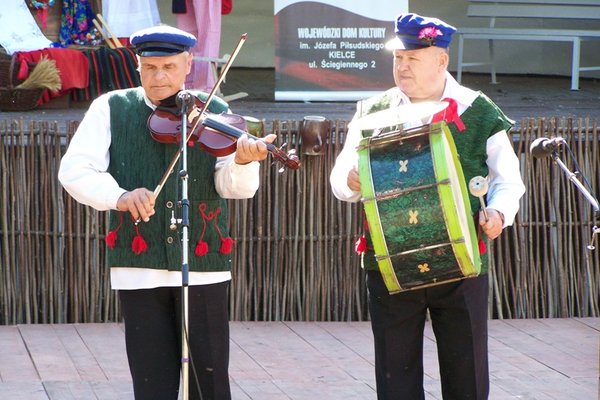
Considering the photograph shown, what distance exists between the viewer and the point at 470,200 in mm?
3934

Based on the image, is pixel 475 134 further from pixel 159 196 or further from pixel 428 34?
pixel 159 196

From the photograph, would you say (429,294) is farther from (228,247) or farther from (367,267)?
(228,247)

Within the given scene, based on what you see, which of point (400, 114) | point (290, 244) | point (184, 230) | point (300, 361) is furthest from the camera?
point (290, 244)

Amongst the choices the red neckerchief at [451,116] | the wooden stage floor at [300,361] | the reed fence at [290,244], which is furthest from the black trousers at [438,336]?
the reed fence at [290,244]

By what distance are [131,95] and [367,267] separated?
3.43 ft

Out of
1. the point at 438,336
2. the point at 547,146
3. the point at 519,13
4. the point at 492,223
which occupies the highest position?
the point at 519,13

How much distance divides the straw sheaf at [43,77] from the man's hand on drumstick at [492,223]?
17.1 feet

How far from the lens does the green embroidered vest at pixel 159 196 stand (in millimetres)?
3914

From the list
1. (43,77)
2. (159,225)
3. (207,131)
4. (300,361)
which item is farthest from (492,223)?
(43,77)

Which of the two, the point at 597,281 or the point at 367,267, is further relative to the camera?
the point at 597,281

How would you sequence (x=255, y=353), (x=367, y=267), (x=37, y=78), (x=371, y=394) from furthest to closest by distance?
1. (x=37, y=78)
2. (x=255, y=353)
3. (x=371, y=394)
4. (x=367, y=267)

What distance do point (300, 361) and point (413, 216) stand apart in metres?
2.16

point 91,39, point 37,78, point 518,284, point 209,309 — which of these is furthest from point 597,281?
point 91,39

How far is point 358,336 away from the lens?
20.6 feet
